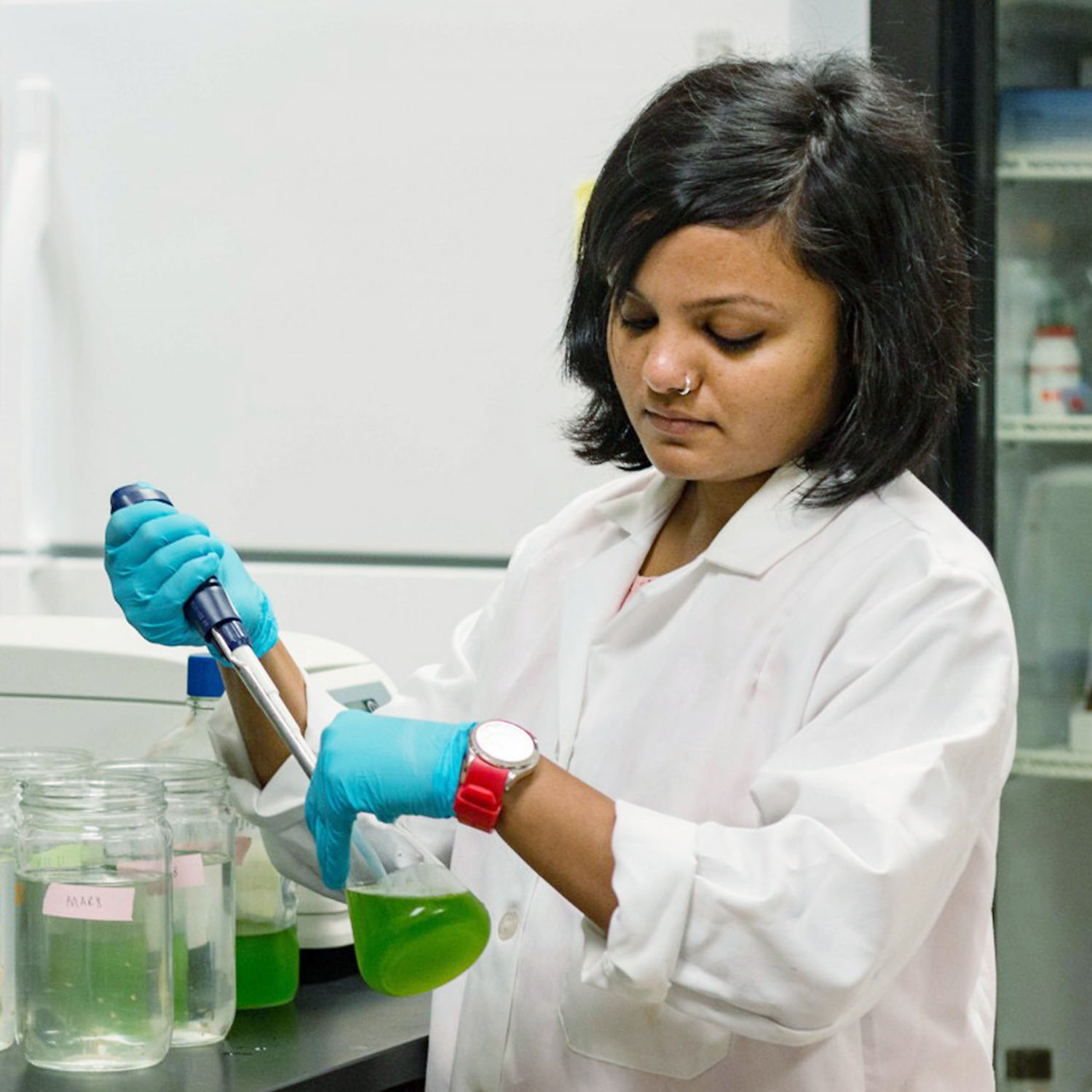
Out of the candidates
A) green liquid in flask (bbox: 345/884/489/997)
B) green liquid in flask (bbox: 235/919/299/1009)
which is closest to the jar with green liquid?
green liquid in flask (bbox: 345/884/489/997)

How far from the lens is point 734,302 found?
1161 millimetres

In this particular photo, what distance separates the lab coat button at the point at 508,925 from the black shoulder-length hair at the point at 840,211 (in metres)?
0.38

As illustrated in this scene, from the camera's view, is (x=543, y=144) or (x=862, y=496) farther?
(x=543, y=144)

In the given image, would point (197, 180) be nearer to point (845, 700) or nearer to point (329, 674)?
point (329, 674)

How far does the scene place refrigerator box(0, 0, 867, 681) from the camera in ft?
6.66

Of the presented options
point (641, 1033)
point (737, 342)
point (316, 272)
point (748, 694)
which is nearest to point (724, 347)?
point (737, 342)

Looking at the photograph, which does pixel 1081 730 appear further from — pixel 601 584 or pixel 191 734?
pixel 191 734

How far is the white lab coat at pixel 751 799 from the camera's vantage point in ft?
3.49

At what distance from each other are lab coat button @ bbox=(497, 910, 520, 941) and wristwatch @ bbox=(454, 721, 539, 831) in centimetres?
20

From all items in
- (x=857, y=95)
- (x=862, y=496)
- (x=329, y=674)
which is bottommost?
(x=329, y=674)

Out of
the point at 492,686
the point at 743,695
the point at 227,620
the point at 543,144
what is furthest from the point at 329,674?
the point at 543,144

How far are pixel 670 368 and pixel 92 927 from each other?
54 centimetres

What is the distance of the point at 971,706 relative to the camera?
111 centimetres

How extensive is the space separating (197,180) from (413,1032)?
123 centimetres
